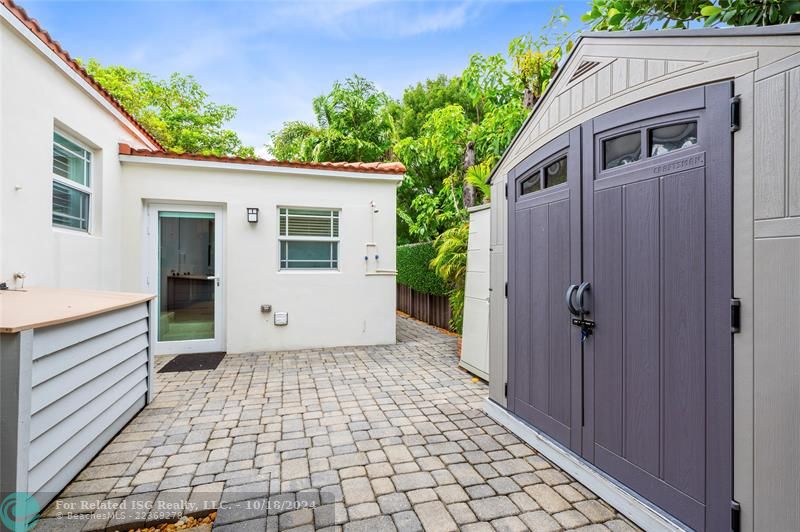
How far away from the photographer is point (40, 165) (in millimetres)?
3688

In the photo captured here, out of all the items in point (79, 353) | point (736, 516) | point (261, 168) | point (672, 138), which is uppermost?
point (261, 168)

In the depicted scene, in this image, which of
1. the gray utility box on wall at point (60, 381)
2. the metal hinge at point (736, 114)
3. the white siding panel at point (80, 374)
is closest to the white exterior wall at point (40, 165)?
the gray utility box on wall at point (60, 381)

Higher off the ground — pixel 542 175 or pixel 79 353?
pixel 542 175

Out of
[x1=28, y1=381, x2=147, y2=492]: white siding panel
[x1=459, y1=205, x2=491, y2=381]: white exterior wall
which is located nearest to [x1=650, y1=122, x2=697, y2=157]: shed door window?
[x1=459, y1=205, x2=491, y2=381]: white exterior wall

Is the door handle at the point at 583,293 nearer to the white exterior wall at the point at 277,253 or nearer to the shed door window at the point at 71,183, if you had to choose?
the white exterior wall at the point at 277,253

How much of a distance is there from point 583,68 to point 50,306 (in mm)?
3948

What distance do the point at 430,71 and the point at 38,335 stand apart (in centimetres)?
1971

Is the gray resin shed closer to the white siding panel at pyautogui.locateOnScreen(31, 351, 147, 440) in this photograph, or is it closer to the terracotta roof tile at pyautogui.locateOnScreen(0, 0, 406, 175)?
the white siding panel at pyautogui.locateOnScreen(31, 351, 147, 440)

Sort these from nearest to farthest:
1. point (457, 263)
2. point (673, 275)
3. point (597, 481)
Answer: point (673, 275) → point (597, 481) → point (457, 263)

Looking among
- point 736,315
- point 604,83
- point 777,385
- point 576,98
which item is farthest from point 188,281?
point 777,385

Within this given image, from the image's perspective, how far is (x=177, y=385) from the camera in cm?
441

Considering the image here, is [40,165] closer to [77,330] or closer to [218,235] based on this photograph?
[77,330]

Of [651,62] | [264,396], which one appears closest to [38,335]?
[264,396]

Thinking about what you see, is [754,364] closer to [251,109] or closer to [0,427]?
[0,427]
